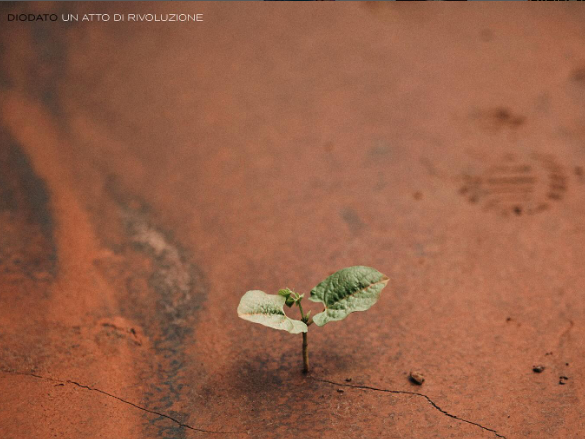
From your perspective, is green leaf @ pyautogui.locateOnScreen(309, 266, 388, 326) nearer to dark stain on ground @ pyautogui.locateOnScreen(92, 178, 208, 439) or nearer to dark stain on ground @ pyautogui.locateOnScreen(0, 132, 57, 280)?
dark stain on ground @ pyautogui.locateOnScreen(92, 178, 208, 439)

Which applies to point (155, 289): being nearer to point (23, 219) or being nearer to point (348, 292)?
point (23, 219)

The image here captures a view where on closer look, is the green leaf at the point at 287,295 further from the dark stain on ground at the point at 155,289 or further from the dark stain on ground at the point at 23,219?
the dark stain on ground at the point at 23,219

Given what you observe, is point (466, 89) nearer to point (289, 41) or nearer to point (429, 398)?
point (289, 41)

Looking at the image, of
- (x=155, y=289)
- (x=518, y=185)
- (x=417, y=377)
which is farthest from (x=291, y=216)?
(x=518, y=185)

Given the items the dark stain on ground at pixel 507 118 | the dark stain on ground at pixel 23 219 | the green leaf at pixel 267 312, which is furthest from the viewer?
the dark stain on ground at pixel 507 118

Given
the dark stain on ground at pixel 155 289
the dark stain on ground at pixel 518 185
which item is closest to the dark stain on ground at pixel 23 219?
the dark stain on ground at pixel 155 289

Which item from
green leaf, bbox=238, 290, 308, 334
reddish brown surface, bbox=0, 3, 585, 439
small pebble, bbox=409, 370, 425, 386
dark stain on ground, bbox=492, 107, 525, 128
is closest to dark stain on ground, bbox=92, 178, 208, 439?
reddish brown surface, bbox=0, 3, 585, 439
